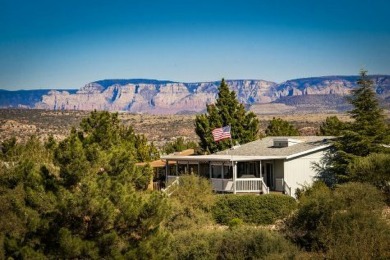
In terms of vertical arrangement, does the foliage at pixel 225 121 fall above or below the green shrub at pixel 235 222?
above

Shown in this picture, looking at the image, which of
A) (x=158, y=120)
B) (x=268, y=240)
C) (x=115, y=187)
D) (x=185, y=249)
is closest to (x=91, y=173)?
(x=115, y=187)

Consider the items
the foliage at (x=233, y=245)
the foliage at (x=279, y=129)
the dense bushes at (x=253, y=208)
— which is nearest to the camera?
the foliage at (x=233, y=245)

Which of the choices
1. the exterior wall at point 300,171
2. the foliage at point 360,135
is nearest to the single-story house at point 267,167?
the exterior wall at point 300,171

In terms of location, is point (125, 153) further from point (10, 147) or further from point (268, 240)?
point (10, 147)

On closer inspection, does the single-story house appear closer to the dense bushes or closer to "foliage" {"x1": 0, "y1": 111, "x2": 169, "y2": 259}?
the dense bushes

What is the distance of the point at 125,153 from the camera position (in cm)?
2227

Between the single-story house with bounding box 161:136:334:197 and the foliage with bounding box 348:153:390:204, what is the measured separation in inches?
169

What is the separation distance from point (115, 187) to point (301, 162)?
61.1ft

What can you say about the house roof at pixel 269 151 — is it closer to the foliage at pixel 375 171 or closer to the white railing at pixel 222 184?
the white railing at pixel 222 184

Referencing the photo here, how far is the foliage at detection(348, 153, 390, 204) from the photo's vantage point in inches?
1206

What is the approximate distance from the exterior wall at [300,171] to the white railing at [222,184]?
350cm

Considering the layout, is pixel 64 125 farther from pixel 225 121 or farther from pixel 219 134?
pixel 219 134

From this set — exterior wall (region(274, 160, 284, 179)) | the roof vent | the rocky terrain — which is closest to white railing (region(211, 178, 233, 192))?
exterior wall (region(274, 160, 284, 179))

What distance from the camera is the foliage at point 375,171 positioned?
30.6m
